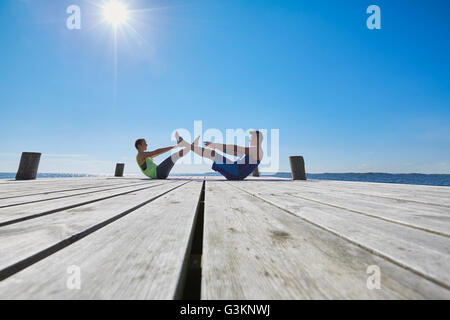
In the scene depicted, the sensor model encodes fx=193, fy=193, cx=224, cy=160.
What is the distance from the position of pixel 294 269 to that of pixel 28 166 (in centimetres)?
680

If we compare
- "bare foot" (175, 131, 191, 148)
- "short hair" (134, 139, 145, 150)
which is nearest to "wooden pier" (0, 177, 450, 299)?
"bare foot" (175, 131, 191, 148)

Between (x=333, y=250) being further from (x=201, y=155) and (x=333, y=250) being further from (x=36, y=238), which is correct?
(x=201, y=155)

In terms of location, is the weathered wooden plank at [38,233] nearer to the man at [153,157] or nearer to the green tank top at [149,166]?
the man at [153,157]

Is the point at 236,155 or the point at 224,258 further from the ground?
the point at 236,155

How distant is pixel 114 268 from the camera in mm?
479

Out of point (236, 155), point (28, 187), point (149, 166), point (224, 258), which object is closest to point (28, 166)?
point (149, 166)

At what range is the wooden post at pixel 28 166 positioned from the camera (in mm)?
4805

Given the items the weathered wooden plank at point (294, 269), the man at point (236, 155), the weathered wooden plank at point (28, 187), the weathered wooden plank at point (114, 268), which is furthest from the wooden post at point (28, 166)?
the weathered wooden plank at point (294, 269)

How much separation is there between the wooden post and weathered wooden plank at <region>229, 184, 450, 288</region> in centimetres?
660

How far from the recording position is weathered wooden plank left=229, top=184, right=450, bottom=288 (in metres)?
0.51

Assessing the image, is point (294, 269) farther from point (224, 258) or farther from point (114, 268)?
point (114, 268)

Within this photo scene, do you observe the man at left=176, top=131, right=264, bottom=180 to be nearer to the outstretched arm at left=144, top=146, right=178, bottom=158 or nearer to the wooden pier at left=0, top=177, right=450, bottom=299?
the outstretched arm at left=144, top=146, right=178, bottom=158

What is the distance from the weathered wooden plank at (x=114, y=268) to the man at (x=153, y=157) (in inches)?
230
